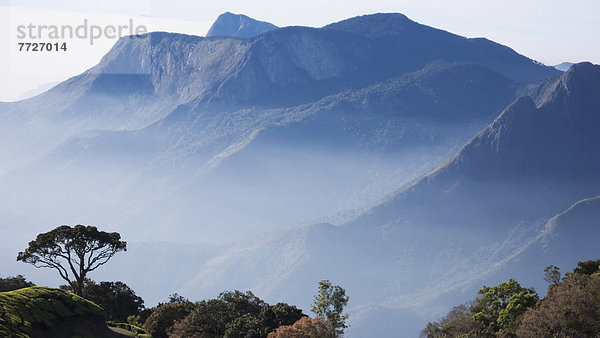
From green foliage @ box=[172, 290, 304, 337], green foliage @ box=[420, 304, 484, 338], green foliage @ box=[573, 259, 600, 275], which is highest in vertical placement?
green foliage @ box=[573, 259, 600, 275]

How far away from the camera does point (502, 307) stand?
94.9m

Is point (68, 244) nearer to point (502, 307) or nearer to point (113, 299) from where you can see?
point (113, 299)

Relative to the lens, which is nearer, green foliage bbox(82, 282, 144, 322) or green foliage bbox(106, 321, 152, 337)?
green foliage bbox(106, 321, 152, 337)

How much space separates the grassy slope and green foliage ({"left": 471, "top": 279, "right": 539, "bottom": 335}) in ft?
134

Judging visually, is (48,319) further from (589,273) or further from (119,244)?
(589,273)

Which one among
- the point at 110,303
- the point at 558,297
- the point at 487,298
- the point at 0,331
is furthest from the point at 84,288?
the point at 558,297

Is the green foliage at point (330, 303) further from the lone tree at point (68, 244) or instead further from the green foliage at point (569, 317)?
the lone tree at point (68, 244)

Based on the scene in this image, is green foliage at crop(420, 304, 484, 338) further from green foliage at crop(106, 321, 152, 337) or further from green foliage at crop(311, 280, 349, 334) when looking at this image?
green foliage at crop(106, 321, 152, 337)

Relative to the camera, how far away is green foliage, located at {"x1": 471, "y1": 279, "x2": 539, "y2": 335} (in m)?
86.4

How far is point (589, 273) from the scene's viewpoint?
94312mm

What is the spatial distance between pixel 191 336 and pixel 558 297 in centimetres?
3972

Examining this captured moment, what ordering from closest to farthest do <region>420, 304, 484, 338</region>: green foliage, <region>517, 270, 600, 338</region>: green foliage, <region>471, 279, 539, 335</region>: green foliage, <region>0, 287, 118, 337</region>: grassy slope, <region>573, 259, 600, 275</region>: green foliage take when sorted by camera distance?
<region>0, 287, 118, 337</region>: grassy slope → <region>517, 270, 600, 338</region>: green foliage → <region>471, 279, 539, 335</region>: green foliage → <region>420, 304, 484, 338</region>: green foliage → <region>573, 259, 600, 275</region>: green foliage

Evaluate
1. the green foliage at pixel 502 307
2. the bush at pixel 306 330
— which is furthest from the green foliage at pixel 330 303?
the green foliage at pixel 502 307

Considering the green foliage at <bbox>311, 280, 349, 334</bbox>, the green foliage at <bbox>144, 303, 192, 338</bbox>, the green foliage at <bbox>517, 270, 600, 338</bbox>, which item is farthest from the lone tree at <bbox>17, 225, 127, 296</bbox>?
the green foliage at <bbox>517, 270, 600, 338</bbox>
